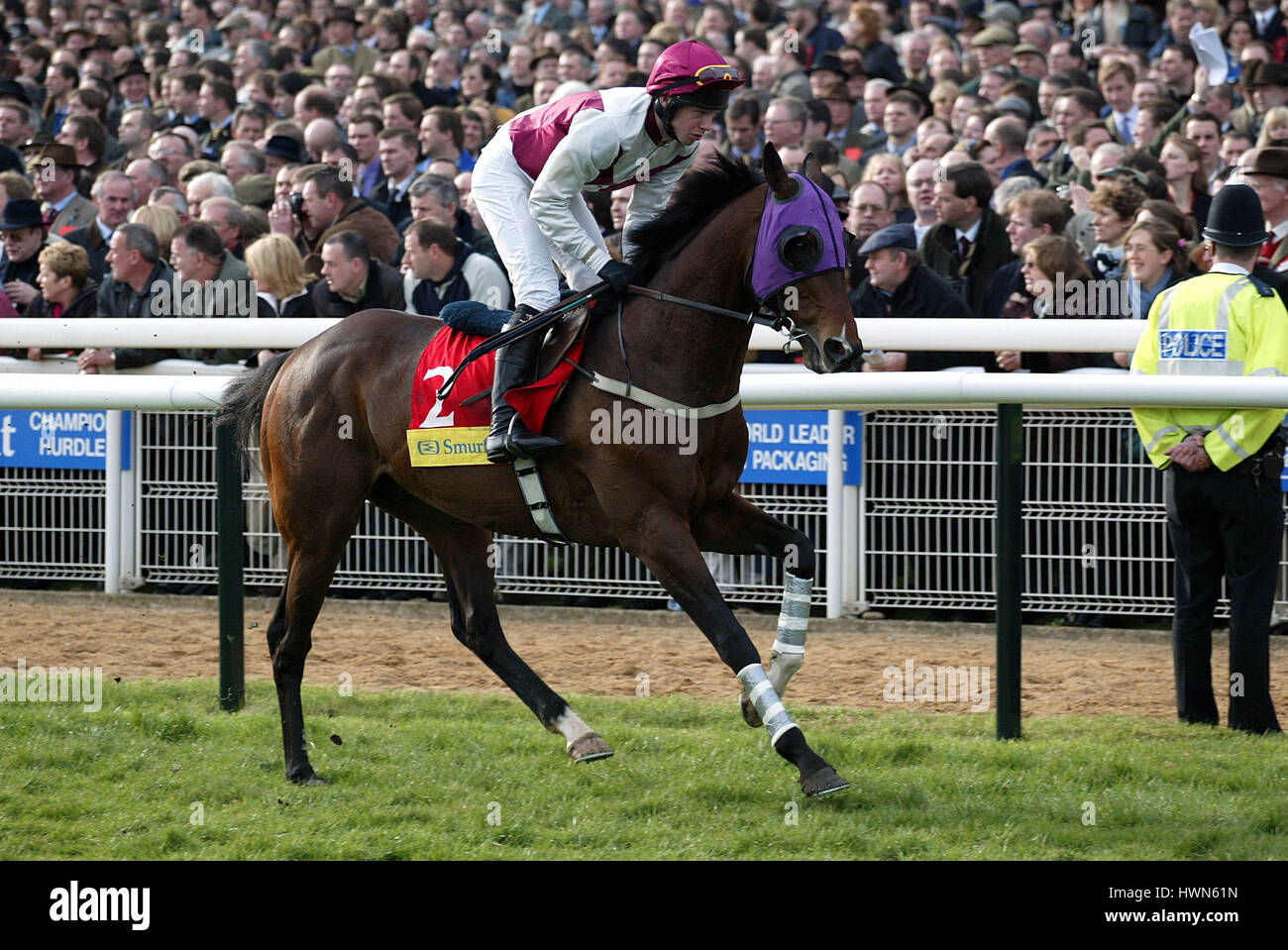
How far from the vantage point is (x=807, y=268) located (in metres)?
4.51

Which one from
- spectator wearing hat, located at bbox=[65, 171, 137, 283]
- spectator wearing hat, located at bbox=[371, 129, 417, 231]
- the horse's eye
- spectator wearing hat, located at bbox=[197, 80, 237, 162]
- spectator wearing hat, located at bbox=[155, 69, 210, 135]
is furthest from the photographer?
spectator wearing hat, located at bbox=[155, 69, 210, 135]

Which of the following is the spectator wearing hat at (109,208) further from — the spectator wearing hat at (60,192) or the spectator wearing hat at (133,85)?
the spectator wearing hat at (133,85)

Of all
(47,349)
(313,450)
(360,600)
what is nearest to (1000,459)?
(313,450)

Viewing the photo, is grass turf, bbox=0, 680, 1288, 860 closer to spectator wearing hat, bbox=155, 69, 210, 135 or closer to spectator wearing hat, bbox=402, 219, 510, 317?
spectator wearing hat, bbox=402, 219, 510, 317

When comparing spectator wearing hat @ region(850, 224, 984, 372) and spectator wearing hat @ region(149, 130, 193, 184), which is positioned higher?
spectator wearing hat @ region(149, 130, 193, 184)

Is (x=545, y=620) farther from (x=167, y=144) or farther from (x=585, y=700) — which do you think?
(x=167, y=144)

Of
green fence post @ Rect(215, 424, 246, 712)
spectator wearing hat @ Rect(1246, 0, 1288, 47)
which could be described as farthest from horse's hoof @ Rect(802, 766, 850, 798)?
spectator wearing hat @ Rect(1246, 0, 1288, 47)

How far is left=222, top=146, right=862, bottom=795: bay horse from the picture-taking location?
4586 mm

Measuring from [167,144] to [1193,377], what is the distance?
914 cm

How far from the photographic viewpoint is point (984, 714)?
5699 millimetres

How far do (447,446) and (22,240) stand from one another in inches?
224

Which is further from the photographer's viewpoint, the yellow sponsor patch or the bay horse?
the yellow sponsor patch

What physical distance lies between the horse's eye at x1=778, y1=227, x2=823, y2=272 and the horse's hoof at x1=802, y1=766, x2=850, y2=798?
135 centimetres

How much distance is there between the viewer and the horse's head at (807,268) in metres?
4.50
